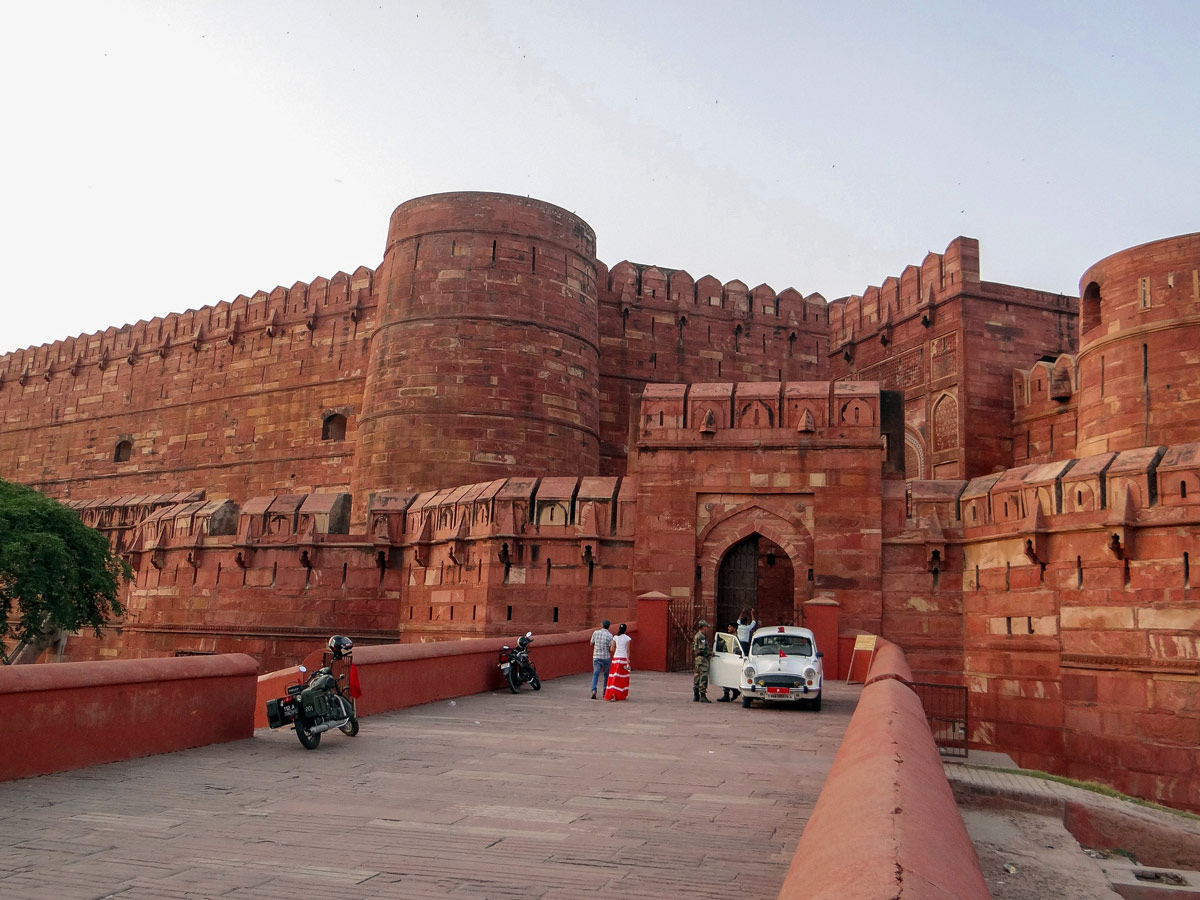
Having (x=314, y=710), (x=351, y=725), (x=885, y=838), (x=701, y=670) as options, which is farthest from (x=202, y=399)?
(x=885, y=838)

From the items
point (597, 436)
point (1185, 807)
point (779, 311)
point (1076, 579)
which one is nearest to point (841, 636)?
point (1076, 579)

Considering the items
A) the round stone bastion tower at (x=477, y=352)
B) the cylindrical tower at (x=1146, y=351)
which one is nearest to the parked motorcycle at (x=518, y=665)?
the cylindrical tower at (x=1146, y=351)

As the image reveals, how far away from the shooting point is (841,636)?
1467 centimetres

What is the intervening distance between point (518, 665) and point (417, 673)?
1675 millimetres

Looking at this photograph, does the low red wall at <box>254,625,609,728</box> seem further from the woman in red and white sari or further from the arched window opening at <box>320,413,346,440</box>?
the arched window opening at <box>320,413,346,440</box>

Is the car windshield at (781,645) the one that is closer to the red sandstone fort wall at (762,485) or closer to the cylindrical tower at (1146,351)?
the red sandstone fort wall at (762,485)

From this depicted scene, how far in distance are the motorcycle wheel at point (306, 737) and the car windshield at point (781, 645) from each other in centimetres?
522

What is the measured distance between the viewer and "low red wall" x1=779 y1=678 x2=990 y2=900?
2174 millimetres

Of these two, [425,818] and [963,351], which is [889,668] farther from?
[963,351]

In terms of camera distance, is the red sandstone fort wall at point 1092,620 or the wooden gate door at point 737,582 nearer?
the red sandstone fort wall at point 1092,620

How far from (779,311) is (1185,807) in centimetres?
1845

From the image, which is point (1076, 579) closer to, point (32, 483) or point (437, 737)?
point (437, 737)

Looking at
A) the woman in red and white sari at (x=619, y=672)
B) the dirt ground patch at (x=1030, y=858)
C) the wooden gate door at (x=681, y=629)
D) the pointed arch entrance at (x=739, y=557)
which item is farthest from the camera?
the pointed arch entrance at (x=739, y=557)

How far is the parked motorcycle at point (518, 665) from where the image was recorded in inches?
427
